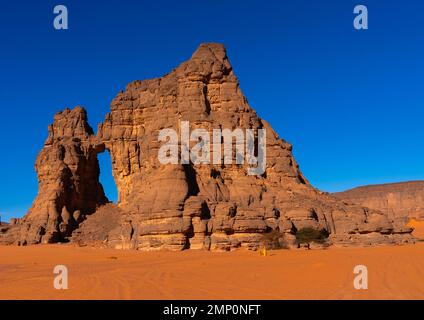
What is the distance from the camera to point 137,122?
48.0 m

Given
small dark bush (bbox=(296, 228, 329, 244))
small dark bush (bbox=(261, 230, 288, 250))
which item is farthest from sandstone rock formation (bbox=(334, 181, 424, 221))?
small dark bush (bbox=(261, 230, 288, 250))

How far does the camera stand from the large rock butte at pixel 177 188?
103 ft

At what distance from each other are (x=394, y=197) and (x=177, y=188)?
93.4 meters

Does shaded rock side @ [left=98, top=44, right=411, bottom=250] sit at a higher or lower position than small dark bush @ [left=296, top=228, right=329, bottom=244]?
higher

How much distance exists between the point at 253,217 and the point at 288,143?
12.7m

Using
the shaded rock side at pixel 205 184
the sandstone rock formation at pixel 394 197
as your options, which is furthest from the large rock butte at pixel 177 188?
the sandstone rock formation at pixel 394 197

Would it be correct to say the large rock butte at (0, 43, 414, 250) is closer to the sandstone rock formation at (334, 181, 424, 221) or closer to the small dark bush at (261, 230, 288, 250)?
the small dark bush at (261, 230, 288, 250)

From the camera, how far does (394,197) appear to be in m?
113

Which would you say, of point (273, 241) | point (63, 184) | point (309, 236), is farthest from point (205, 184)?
point (63, 184)

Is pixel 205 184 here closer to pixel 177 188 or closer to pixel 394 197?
pixel 177 188

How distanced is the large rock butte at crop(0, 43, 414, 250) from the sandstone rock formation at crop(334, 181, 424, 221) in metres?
71.7

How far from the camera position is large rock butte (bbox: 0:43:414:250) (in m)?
31.5
